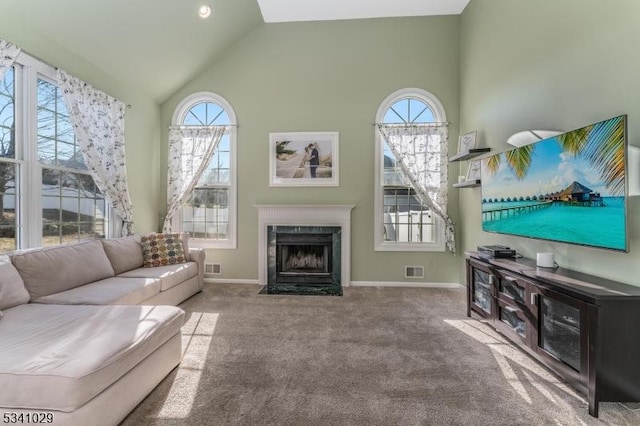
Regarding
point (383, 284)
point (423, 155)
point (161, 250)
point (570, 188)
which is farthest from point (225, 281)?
point (570, 188)

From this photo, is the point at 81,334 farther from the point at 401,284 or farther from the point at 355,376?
the point at 401,284

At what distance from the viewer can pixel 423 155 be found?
14.4ft

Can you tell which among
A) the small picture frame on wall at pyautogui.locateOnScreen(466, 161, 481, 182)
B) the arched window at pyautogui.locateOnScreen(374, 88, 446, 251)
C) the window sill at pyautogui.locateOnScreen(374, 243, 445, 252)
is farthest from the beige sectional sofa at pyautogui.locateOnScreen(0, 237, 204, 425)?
the small picture frame on wall at pyautogui.locateOnScreen(466, 161, 481, 182)

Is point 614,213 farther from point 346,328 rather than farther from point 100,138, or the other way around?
point 100,138

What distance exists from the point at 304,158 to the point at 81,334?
3.41 metres

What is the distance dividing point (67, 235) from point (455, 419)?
4110 mm

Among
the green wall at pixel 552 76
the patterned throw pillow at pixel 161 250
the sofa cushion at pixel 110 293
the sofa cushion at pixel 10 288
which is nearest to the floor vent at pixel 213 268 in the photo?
the patterned throw pillow at pixel 161 250

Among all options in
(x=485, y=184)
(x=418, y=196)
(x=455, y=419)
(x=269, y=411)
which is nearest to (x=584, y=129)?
(x=485, y=184)

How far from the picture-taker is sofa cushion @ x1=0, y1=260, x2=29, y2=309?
213cm

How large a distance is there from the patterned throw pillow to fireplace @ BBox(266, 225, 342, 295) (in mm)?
1265

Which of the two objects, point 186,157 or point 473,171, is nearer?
point 473,171

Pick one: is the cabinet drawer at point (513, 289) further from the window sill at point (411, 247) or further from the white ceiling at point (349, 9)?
the white ceiling at point (349, 9)

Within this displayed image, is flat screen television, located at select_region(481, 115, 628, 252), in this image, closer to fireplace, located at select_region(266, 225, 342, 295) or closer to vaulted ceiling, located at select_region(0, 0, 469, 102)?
fireplace, located at select_region(266, 225, 342, 295)

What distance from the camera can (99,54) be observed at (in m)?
3.37
